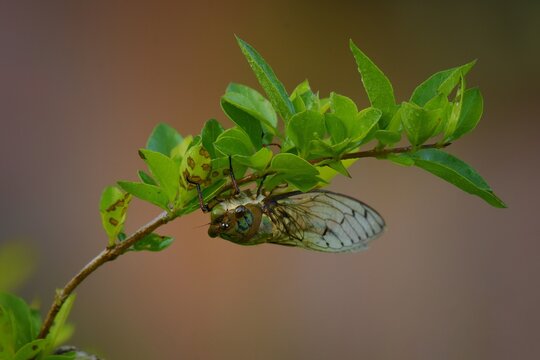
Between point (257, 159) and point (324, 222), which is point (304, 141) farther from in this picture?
point (324, 222)

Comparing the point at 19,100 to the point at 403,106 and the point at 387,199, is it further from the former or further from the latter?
the point at 403,106

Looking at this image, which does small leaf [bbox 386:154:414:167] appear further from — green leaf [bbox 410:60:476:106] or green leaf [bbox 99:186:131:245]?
green leaf [bbox 99:186:131:245]

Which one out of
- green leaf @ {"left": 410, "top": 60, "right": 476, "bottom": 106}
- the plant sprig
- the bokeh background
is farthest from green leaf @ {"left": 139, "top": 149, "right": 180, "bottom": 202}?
the bokeh background

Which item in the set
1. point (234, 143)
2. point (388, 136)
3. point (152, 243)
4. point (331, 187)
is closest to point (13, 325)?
point (152, 243)

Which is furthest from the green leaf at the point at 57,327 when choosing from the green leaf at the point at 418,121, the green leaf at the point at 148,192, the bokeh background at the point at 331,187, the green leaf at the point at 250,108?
the bokeh background at the point at 331,187

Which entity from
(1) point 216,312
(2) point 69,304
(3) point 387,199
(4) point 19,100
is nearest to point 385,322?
(3) point 387,199

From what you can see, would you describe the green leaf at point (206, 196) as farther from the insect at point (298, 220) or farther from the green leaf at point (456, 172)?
the green leaf at point (456, 172)
